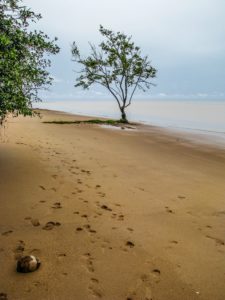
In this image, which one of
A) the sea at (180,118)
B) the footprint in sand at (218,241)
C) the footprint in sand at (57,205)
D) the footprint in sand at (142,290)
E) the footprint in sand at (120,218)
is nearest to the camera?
the footprint in sand at (142,290)

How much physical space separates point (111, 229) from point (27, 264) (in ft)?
6.94

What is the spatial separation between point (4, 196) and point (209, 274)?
5475mm

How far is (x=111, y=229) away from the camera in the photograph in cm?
632

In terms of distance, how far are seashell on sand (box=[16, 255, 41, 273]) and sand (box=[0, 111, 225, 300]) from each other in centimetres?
8

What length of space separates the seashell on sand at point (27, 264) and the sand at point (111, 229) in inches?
3.2

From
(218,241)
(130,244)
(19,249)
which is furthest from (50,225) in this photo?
(218,241)

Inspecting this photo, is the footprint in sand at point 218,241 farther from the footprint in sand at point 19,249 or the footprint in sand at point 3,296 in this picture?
the footprint in sand at point 3,296

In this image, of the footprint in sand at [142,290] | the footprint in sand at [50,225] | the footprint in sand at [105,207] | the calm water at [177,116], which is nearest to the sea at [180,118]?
the calm water at [177,116]

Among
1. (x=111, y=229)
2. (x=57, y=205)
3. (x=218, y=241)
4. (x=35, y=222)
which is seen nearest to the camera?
(x=218, y=241)

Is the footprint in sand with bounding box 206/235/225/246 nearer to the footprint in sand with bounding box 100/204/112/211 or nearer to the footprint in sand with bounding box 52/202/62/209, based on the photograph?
the footprint in sand with bounding box 100/204/112/211

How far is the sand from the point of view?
449 centimetres

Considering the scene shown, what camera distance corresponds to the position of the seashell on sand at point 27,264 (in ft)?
15.3

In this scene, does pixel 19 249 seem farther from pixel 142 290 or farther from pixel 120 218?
pixel 120 218

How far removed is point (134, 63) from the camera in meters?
36.7
